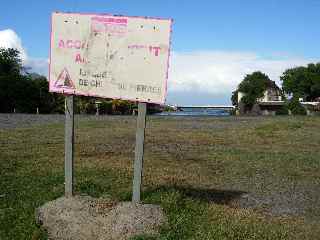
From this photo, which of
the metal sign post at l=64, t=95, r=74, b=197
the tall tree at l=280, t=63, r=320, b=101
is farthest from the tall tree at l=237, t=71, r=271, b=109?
the metal sign post at l=64, t=95, r=74, b=197

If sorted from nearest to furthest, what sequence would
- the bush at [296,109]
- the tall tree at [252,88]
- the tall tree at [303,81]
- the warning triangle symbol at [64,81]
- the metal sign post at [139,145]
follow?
the metal sign post at [139,145] < the warning triangle symbol at [64,81] < the bush at [296,109] < the tall tree at [252,88] < the tall tree at [303,81]

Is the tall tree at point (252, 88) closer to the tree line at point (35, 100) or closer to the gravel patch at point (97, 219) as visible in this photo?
the tree line at point (35, 100)

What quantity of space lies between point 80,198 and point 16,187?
2383 millimetres

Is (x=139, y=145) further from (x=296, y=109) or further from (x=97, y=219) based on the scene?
(x=296, y=109)

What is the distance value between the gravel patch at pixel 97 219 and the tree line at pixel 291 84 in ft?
386

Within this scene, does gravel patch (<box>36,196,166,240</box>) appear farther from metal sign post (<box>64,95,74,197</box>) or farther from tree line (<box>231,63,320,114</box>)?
tree line (<box>231,63,320,114</box>)

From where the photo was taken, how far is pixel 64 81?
7.42 m

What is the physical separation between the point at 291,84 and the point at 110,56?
129 m

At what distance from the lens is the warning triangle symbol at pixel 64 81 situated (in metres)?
7.39

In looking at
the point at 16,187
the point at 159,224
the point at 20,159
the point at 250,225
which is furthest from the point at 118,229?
the point at 20,159

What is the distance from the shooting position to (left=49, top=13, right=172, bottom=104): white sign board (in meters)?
6.92

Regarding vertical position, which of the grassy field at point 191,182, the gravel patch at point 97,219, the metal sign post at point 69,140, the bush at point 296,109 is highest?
the metal sign post at point 69,140

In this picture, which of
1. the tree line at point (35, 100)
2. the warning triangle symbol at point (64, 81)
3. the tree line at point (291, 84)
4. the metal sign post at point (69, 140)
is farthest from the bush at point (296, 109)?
the warning triangle symbol at point (64, 81)

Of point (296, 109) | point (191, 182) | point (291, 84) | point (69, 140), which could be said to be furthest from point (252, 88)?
point (69, 140)
